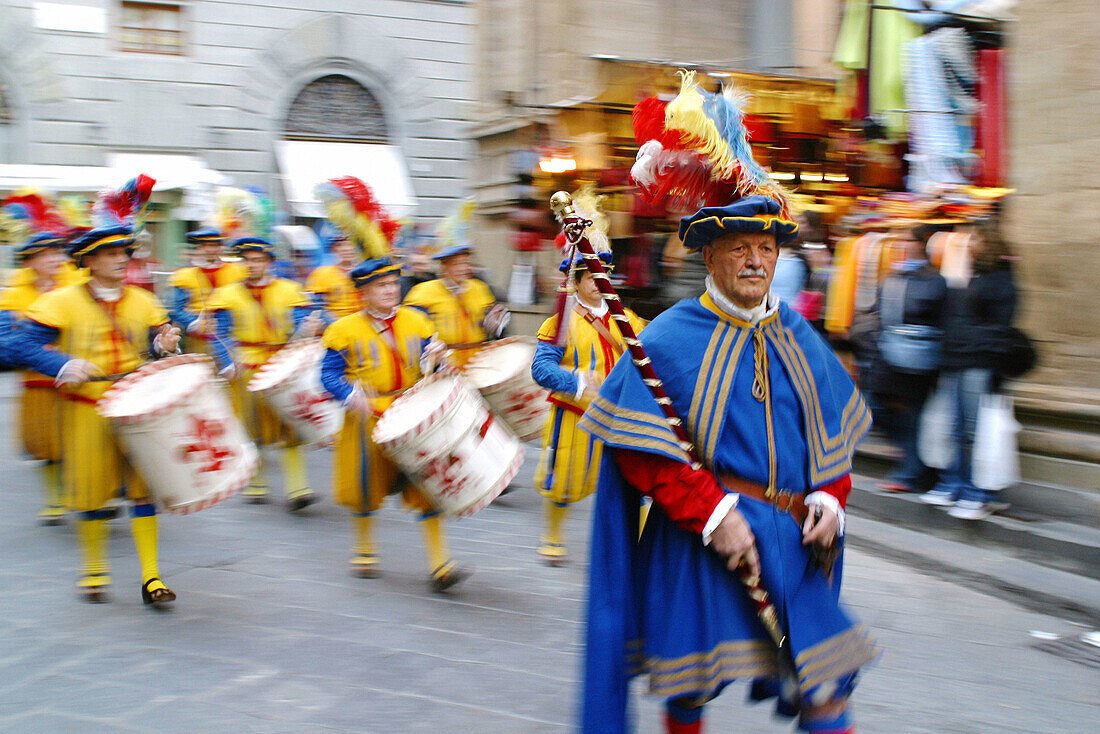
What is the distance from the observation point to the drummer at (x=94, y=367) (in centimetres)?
510

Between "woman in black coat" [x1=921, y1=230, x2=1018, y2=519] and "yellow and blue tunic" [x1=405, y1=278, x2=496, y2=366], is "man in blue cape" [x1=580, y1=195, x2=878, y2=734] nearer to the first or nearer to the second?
"woman in black coat" [x1=921, y1=230, x2=1018, y2=519]

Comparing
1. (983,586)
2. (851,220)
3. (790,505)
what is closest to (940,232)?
(851,220)

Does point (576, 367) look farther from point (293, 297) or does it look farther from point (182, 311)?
point (182, 311)

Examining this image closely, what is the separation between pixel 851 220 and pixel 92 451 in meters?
6.31

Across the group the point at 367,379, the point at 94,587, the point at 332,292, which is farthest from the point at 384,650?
the point at 332,292

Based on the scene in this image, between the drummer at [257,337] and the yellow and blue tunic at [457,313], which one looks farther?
the drummer at [257,337]

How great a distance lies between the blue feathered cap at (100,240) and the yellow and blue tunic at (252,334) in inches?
97.3

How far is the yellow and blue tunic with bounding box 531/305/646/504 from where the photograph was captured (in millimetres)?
5723

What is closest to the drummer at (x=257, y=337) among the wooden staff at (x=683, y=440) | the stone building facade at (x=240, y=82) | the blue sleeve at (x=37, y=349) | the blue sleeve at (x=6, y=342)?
the blue sleeve at (x=6, y=342)

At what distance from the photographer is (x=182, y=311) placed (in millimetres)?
8078

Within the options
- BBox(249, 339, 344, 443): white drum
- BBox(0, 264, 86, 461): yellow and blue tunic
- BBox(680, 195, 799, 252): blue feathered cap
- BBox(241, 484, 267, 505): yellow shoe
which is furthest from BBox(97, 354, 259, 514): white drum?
BBox(241, 484, 267, 505): yellow shoe

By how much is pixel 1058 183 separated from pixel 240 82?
701 inches

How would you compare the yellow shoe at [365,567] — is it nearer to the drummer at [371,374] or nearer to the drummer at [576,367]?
the drummer at [371,374]

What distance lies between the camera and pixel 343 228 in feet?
21.3
